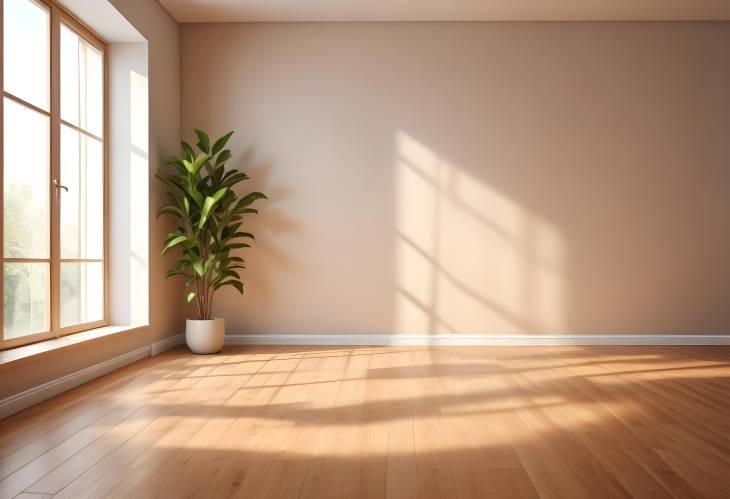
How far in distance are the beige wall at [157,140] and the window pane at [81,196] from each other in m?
0.37

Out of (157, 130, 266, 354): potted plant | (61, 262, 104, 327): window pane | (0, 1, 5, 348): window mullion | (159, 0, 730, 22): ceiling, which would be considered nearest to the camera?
(0, 1, 5, 348): window mullion

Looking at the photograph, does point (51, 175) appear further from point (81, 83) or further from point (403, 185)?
point (403, 185)

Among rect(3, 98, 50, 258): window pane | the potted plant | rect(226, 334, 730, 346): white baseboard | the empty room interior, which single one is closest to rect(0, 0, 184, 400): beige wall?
the empty room interior

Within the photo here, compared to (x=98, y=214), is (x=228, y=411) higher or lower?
lower

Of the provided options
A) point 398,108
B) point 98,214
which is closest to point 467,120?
point 398,108

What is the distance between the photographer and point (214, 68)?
16.8ft

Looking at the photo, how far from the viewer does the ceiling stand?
471cm

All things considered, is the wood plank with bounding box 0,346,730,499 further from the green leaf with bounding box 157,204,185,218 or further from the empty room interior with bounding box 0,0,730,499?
the green leaf with bounding box 157,204,185,218

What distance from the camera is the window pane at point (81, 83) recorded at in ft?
12.6

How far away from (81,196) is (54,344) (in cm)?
114

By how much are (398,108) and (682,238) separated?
273 cm

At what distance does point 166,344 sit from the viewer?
4.71m

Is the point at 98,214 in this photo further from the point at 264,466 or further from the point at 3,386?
the point at 264,466

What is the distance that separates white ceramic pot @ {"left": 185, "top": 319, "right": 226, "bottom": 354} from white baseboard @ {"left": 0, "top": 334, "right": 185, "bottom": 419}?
280 millimetres
